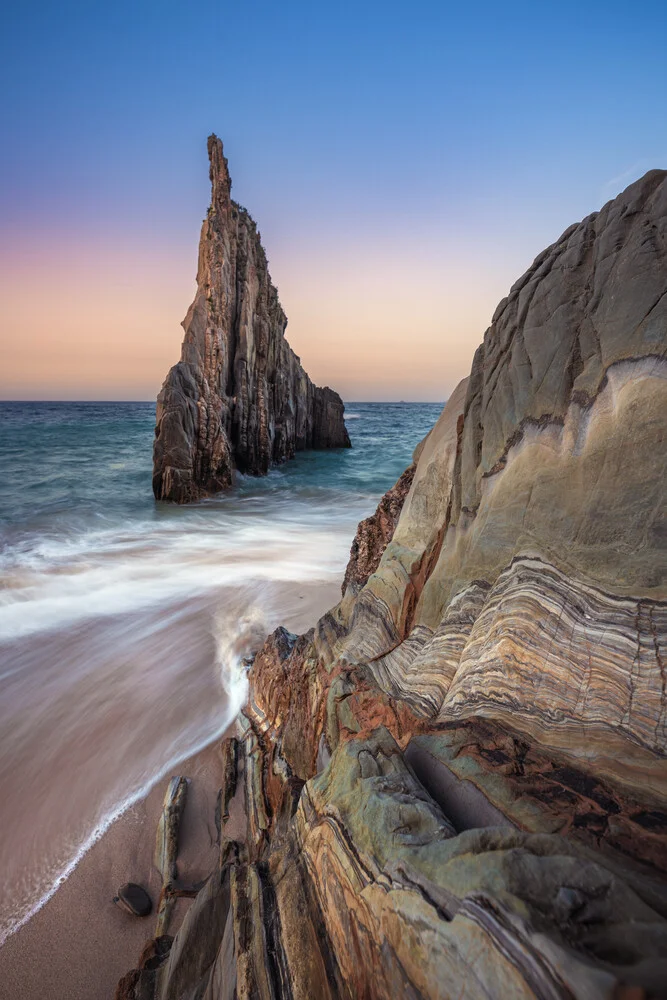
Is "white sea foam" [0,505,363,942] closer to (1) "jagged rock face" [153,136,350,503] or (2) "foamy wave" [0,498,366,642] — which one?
(2) "foamy wave" [0,498,366,642]

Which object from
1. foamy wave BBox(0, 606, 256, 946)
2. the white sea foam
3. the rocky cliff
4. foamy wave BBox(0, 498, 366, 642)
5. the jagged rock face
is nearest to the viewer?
the rocky cliff

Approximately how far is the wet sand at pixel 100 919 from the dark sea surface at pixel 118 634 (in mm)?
124

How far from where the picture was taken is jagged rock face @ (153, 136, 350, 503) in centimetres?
1498

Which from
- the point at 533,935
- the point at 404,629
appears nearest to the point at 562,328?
the point at 404,629

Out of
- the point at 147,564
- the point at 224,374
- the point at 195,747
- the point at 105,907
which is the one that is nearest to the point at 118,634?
the point at 195,747

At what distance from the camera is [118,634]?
5754 millimetres

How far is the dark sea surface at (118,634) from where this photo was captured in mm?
3215

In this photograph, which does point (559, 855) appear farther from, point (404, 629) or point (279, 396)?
point (279, 396)

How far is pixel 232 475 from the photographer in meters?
17.5

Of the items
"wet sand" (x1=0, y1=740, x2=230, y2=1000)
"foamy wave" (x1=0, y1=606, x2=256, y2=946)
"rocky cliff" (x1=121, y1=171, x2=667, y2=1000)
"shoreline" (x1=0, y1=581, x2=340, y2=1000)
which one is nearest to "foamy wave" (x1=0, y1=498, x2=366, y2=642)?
"foamy wave" (x1=0, y1=606, x2=256, y2=946)

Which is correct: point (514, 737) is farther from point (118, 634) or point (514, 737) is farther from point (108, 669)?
point (118, 634)

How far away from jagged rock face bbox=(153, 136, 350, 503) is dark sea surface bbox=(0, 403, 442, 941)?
1727 millimetres

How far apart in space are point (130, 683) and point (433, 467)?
3595 millimetres

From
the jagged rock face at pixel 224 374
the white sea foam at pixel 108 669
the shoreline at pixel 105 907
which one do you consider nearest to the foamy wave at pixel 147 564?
the white sea foam at pixel 108 669
